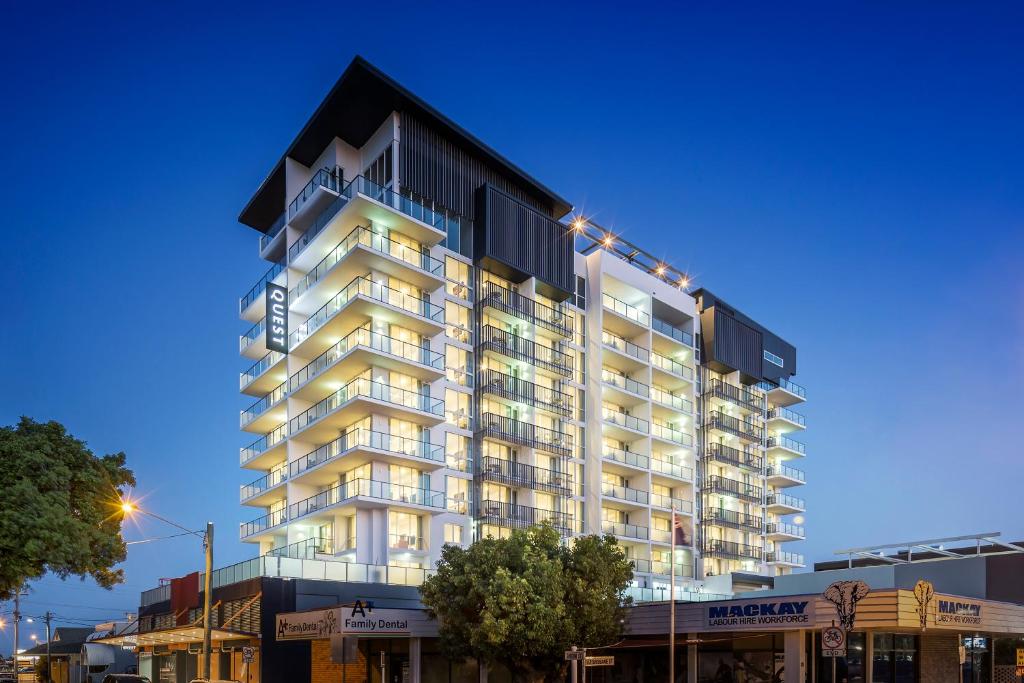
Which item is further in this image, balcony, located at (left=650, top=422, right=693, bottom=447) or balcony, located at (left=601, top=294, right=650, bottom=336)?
balcony, located at (left=650, top=422, right=693, bottom=447)

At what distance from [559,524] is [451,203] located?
855 inches

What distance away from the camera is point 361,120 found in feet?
192

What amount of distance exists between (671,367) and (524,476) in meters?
21.2

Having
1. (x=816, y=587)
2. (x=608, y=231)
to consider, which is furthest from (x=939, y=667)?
(x=608, y=231)

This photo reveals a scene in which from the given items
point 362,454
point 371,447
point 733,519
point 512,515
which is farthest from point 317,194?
point 733,519

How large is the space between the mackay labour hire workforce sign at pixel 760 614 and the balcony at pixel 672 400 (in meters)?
38.3

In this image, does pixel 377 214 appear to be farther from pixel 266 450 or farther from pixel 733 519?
pixel 733 519

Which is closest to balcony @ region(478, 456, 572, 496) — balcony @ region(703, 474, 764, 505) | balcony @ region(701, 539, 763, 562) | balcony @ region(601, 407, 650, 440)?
balcony @ region(601, 407, 650, 440)

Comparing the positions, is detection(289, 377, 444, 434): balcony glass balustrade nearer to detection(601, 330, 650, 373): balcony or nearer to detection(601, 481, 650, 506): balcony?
detection(601, 481, 650, 506): balcony

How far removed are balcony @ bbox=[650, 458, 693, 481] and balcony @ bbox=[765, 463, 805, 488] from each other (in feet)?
58.5

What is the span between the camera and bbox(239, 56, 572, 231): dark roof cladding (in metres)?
55.6

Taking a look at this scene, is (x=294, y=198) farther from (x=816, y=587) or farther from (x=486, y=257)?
(x=816, y=587)

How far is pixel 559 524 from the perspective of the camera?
205ft

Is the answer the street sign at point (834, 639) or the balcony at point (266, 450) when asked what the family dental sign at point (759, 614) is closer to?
the street sign at point (834, 639)
